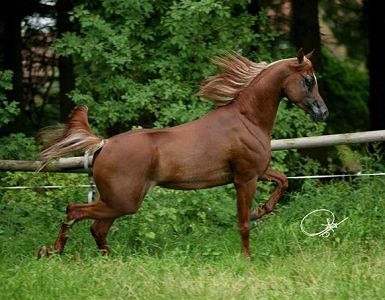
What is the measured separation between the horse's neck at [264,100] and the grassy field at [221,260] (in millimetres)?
1090

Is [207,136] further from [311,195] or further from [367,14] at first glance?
[367,14]

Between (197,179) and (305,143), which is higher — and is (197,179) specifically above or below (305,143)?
above

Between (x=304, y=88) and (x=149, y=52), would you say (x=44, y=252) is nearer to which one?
(x=304, y=88)

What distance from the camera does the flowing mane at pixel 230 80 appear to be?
838cm

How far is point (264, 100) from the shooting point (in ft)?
27.1

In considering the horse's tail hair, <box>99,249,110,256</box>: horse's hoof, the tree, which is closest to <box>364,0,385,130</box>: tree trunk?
the tree

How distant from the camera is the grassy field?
21.6 feet

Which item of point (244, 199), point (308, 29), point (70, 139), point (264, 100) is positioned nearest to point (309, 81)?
point (264, 100)

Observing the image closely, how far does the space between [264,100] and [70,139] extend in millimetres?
1846

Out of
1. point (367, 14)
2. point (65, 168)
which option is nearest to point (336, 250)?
point (65, 168)

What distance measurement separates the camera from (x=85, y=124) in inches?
324

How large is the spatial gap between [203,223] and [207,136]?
133 cm

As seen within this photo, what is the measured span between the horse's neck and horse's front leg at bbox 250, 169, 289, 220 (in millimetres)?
432
